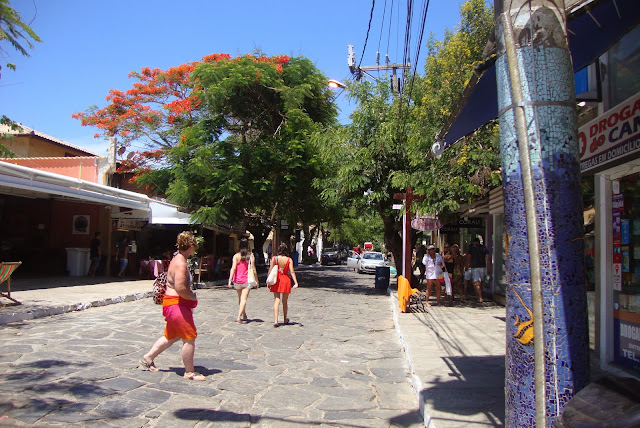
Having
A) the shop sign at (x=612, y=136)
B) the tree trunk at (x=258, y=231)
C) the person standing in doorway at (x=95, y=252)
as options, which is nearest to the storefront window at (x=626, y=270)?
the shop sign at (x=612, y=136)

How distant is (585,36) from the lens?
4.84m

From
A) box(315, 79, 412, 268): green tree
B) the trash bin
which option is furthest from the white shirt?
the trash bin

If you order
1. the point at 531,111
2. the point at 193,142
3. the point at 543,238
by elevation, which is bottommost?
the point at 543,238

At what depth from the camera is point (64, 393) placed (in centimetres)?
506

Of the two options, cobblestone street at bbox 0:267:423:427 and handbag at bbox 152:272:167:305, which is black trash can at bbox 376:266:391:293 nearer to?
cobblestone street at bbox 0:267:423:427

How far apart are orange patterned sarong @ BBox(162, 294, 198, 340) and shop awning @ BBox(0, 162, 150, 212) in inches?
357

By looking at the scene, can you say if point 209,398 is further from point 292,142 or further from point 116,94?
point 116,94

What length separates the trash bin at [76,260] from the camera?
60.8 ft

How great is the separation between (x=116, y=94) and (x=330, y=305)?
725 inches

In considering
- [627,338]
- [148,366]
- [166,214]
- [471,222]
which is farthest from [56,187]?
[627,338]

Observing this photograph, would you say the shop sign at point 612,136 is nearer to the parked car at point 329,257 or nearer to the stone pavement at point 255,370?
the stone pavement at point 255,370

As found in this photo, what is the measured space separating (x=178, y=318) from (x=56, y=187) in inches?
428

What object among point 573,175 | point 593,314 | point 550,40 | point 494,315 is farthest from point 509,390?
point 494,315

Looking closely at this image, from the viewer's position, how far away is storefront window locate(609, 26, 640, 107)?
6062 millimetres
